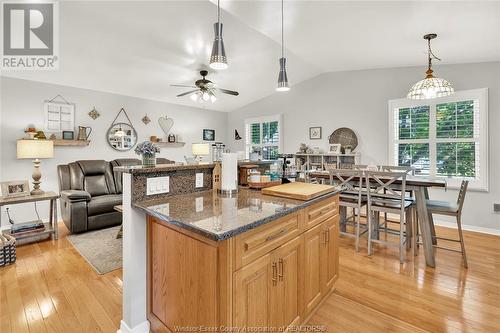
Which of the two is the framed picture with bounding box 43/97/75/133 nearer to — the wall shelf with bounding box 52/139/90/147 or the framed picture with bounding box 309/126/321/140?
the wall shelf with bounding box 52/139/90/147

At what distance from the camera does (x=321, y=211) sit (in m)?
1.84

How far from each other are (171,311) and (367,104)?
4.65m

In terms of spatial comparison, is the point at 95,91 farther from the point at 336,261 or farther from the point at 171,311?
the point at 336,261

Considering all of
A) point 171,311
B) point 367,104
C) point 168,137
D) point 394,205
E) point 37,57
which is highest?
point 37,57

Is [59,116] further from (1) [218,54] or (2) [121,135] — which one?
(1) [218,54]

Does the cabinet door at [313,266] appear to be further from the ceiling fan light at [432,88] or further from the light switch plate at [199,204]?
the ceiling fan light at [432,88]

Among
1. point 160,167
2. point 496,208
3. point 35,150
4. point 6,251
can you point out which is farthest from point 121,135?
point 496,208

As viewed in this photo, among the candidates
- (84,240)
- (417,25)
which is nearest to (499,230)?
(417,25)

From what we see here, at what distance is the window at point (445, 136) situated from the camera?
366 centimetres

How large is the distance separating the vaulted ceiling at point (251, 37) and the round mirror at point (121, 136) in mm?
708

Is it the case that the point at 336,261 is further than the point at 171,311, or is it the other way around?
the point at 336,261

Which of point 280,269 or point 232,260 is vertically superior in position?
point 232,260

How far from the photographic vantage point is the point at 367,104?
467cm

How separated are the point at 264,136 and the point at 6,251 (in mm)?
5012
